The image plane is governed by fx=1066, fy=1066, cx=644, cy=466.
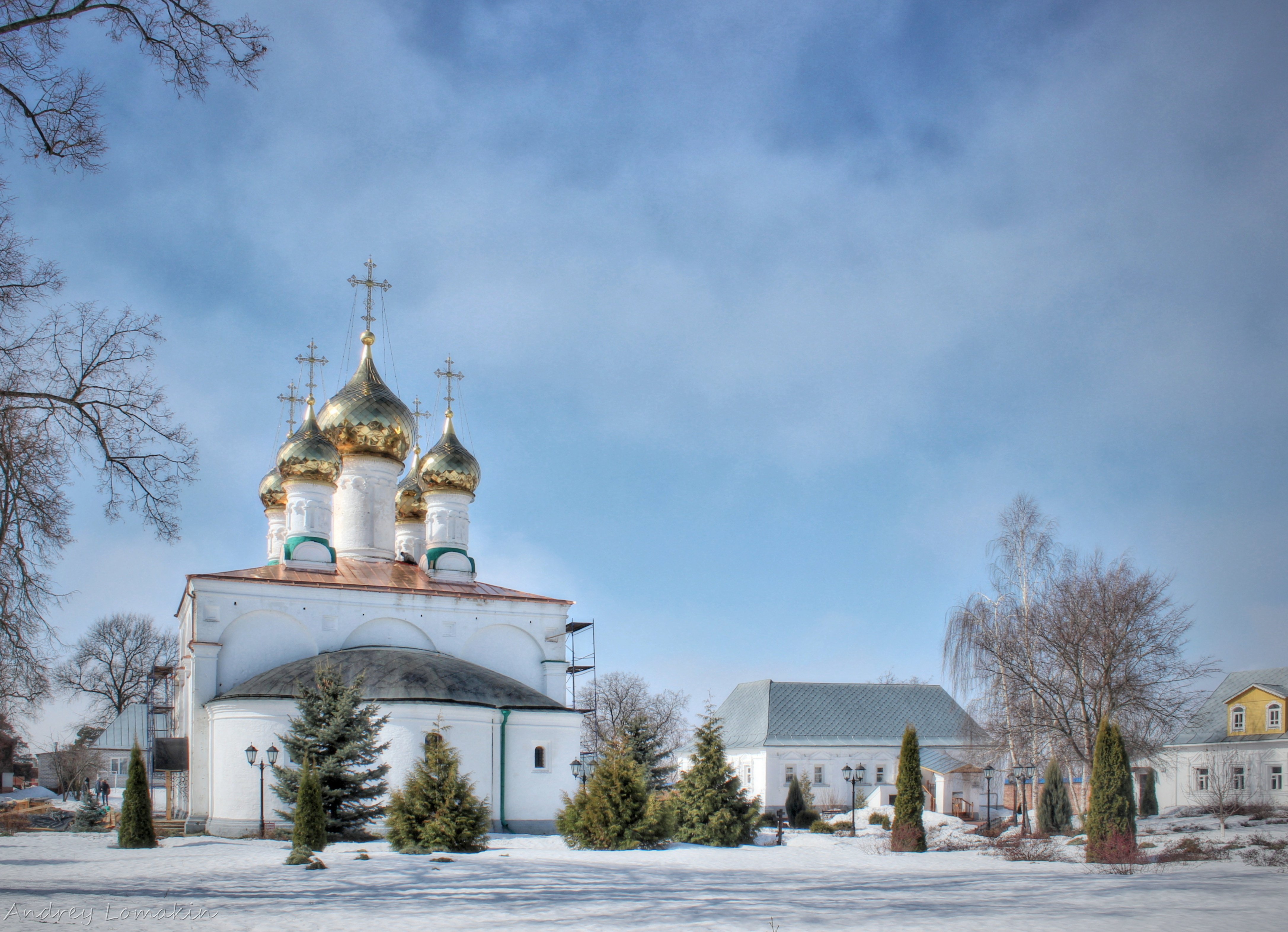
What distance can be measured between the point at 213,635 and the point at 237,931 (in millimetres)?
18820

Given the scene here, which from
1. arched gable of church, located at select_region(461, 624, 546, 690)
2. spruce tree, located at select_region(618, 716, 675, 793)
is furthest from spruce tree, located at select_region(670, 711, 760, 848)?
arched gable of church, located at select_region(461, 624, 546, 690)

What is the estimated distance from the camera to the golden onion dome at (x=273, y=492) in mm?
38062

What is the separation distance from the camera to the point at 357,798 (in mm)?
20766

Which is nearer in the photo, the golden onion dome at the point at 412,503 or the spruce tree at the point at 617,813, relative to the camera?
the spruce tree at the point at 617,813

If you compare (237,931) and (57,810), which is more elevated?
(237,931)

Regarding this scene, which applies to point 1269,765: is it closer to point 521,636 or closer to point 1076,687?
point 1076,687

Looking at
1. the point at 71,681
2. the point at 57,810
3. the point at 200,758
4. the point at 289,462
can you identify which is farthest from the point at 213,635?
the point at 71,681

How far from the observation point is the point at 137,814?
Answer: 63.9ft

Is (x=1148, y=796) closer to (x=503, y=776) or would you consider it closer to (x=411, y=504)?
(x=503, y=776)

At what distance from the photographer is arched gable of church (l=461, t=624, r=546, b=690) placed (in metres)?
30.0

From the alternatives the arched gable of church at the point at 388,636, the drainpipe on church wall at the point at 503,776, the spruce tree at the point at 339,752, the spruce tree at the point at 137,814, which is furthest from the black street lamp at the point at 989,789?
the spruce tree at the point at 137,814

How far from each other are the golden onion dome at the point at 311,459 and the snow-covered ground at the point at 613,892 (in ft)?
43.5

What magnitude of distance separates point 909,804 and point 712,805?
4.19m

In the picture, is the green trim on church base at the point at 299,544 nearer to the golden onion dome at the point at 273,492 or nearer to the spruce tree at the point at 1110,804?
the golden onion dome at the point at 273,492
